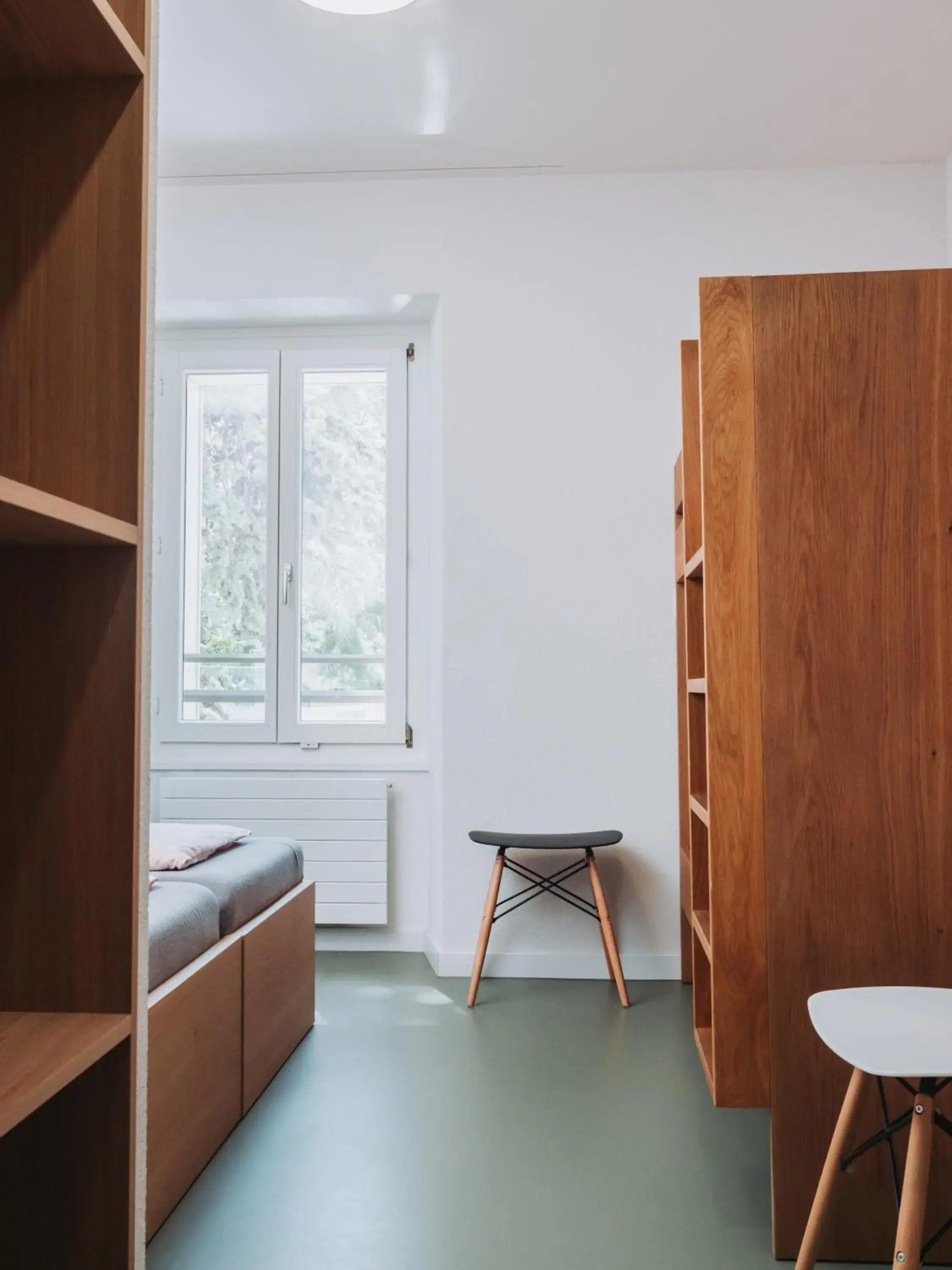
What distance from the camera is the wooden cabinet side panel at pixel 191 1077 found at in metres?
1.87

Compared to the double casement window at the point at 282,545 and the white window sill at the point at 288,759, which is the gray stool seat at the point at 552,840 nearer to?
the white window sill at the point at 288,759

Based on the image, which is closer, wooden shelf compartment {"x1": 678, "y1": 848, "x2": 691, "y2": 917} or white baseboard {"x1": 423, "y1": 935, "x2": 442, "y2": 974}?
wooden shelf compartment {"x1": 678, "y1": 848, "x2": 691, "y2": 917}

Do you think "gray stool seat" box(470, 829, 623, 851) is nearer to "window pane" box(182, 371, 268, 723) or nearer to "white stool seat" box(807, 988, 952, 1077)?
"window pane" box(182, 371, 268, 723)

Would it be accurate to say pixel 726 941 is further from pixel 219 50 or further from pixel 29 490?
pixel 219 50

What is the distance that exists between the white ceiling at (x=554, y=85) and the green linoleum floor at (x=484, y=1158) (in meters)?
2.90

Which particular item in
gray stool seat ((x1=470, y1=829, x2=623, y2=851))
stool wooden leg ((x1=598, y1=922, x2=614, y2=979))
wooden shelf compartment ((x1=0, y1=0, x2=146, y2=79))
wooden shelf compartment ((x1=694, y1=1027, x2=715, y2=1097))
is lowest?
stool wooden leg ((x1=598, y1=922, x2=614, y2=979))

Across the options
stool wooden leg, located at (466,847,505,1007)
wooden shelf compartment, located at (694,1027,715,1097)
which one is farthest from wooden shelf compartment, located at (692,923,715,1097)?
stool wooden leg, located at (466,847,505,1007)

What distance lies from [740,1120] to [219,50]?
3.27 metres

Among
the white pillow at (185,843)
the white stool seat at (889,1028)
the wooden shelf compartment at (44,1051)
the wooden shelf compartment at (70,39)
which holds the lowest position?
the white stool seat at (889,1028)

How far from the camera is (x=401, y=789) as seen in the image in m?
4.12

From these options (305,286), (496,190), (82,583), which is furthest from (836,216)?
(82,583)

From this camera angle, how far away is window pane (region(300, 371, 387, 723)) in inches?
165

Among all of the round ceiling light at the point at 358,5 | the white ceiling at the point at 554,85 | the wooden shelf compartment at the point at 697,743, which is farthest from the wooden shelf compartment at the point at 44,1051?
the white ceiling at the point at 554,85

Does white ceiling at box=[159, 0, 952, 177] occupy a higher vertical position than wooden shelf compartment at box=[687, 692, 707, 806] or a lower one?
higher
